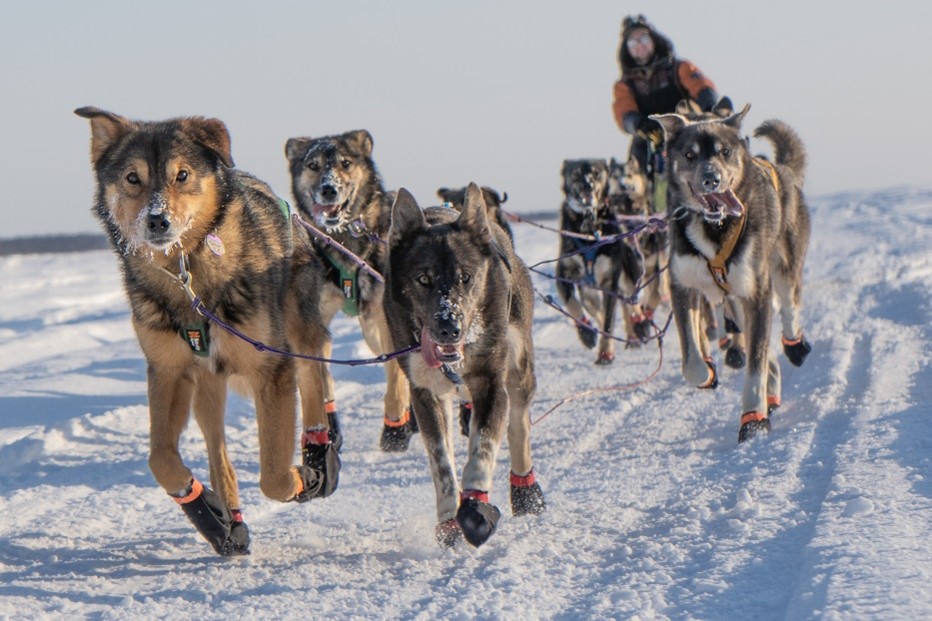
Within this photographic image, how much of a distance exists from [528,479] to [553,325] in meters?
5.65

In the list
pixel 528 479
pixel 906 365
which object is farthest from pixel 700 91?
pixel 528 479

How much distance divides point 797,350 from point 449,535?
3.16m

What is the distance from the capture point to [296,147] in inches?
234

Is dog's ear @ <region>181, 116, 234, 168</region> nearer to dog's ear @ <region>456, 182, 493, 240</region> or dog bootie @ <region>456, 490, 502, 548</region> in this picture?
dog's ear @ <region>456, 182, 493, 240</region>

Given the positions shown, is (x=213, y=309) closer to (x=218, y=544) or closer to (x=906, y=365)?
(x=218, y=544)

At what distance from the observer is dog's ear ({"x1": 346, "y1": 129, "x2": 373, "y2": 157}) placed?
5.77 meters

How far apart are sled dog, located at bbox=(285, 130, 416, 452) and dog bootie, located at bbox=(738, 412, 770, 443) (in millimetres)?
1541

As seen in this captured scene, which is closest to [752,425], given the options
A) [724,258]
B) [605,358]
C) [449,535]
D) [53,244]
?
[724,258]

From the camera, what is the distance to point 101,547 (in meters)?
3.84

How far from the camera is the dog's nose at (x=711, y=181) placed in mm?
4945

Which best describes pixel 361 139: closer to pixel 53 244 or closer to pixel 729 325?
pixel 729 325

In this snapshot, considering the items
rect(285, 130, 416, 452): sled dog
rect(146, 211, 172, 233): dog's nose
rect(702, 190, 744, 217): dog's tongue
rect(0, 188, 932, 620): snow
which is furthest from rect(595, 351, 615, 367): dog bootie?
rect(146, 211, 172, 233): dog's nose

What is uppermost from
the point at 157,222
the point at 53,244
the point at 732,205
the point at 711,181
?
the point at 157,222

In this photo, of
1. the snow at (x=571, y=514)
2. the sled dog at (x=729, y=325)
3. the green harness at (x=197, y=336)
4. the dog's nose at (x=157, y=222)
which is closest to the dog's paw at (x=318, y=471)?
the snow at (x=571, y=514)
